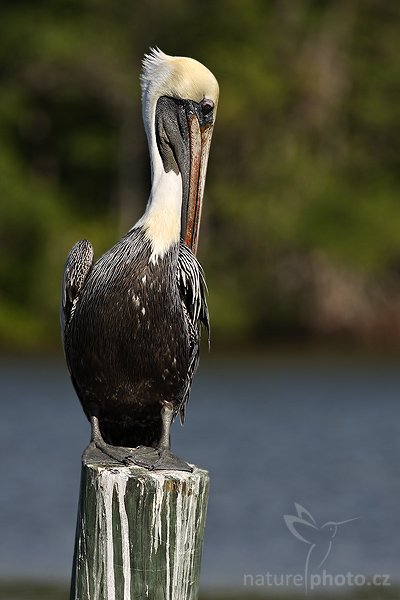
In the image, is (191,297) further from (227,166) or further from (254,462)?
(227,166)

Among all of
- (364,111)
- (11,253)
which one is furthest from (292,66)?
(11,253)

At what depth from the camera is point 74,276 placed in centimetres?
573

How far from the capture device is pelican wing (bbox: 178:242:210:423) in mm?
5691

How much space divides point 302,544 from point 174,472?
4766 millimetres

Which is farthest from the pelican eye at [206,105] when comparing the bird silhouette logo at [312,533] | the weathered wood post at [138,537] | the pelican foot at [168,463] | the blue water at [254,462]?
the bird silhouette logo at [312,533]

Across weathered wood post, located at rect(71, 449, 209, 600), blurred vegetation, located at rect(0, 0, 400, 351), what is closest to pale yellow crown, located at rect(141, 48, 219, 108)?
weathered wood post, located at rect(71, 449, 209, 600)

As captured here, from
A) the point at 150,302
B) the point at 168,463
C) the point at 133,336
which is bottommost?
the point at 168,463

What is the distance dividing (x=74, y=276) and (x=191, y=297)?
1.42 feet

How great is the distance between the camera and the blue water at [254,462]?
9266 mm

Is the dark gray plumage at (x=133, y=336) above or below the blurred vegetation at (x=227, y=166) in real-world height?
below

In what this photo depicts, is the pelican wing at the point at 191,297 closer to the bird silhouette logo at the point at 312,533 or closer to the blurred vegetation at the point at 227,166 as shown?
the bird silhouette logo at the point at 312,533

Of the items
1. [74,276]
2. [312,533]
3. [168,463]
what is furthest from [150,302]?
[312,533]

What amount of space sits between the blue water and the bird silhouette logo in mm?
42

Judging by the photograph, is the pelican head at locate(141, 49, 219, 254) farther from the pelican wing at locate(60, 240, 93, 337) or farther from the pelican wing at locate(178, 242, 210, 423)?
the pelican wing at locate(60, 240, 93, 337)
